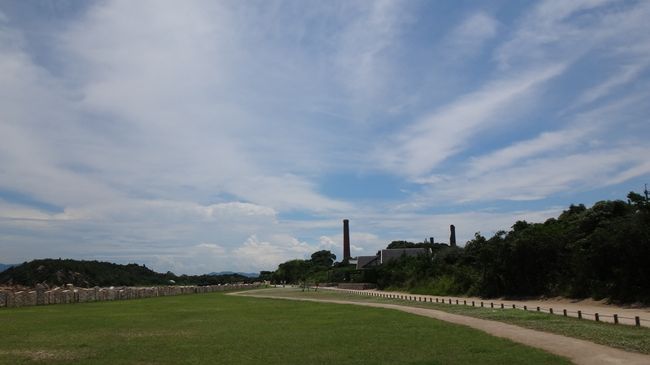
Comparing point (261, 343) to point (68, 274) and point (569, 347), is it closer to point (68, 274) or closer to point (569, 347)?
point (569, 347)

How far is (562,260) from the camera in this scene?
43.6 m

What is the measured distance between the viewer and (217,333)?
72.3ft

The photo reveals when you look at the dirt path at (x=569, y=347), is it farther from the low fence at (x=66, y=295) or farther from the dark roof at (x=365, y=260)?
the dark roof at (x=365, y=260)

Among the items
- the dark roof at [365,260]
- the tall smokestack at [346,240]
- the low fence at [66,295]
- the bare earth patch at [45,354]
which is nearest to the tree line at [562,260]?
the bare earth patch at [45,354]

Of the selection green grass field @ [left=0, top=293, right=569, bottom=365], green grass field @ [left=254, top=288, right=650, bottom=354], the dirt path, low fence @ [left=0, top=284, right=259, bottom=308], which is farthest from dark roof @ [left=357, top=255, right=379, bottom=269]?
the dirt path

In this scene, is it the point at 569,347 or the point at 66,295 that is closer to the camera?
the point at 569,347

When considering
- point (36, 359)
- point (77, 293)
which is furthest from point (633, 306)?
point (77, 293)

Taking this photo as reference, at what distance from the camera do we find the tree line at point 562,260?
1323 inches

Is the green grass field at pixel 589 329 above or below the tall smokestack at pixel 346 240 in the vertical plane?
below

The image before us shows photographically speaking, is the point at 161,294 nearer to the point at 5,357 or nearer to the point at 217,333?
the point at 217,333

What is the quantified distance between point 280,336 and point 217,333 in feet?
9.89

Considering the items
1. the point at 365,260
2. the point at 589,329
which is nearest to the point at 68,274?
the point at 365,260

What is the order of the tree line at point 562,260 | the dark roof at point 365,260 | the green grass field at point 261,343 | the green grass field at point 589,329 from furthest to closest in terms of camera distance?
the dark roof at point 365,260 → the tree line at point 562,260 → the green grass field at point 589,329 → the green grass field at point 261,343

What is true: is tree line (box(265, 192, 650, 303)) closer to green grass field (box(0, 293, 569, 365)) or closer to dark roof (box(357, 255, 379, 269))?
green grass field (box(0, 293, 569, 365))
